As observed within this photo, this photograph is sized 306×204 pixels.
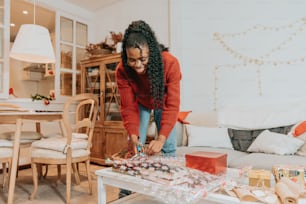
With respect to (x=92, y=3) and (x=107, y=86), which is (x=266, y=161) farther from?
(x=92, y=3)

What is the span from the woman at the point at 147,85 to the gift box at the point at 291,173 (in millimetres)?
560

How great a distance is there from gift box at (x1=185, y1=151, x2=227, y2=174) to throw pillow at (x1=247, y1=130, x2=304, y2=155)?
42.3 inches

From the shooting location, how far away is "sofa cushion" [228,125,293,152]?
2.45 meters

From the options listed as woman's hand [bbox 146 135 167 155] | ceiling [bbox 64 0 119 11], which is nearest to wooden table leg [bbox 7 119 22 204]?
A: woman's hand [bbox 146 135 167 155]

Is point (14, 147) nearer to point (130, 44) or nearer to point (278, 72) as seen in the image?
point (130, 44)

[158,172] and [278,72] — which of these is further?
[278,72]

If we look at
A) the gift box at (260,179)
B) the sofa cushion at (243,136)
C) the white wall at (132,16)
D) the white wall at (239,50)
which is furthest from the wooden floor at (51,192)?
the white wall at (132,16)

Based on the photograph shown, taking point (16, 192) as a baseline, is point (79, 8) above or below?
above

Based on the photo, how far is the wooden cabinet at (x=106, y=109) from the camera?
345cm

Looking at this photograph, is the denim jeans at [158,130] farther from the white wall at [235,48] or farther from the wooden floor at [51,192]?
the white wall at [235,48]

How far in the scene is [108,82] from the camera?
3625 millimetres

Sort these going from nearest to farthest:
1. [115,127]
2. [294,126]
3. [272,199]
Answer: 1. [272,199]
2. [294,126]
3. [115,127]

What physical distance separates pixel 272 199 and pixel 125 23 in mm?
3494

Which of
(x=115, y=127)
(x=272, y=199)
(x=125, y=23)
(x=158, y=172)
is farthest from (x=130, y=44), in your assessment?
(x=125, y=23)
